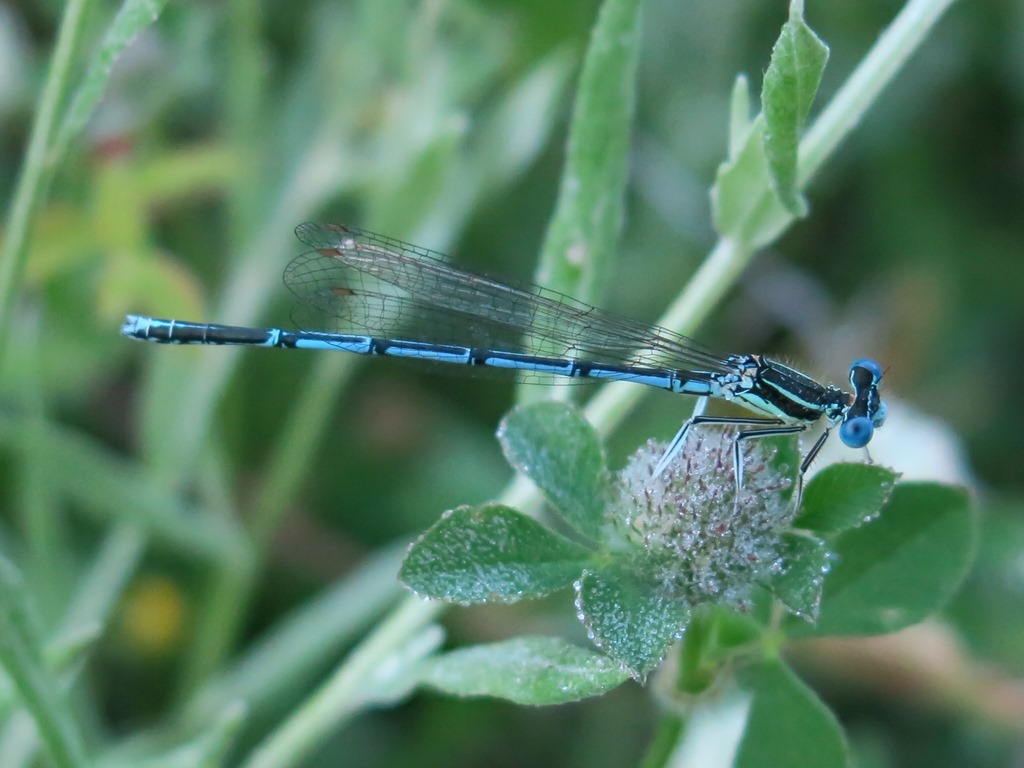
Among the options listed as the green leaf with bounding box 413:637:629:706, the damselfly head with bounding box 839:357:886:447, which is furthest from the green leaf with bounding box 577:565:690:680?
the damselfly head with bounding box 839:357:886:447

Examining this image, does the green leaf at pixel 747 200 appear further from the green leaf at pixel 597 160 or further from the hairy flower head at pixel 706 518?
the hairy flower head at pixel 706 518

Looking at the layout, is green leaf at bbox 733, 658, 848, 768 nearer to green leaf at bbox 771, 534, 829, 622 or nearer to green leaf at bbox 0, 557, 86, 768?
green leaf at bbox 771, 534, 829, 622

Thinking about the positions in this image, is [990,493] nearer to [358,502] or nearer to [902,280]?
[902,280]

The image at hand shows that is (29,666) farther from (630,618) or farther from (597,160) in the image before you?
(597,160)

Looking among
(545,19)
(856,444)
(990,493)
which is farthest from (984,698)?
(545,19)

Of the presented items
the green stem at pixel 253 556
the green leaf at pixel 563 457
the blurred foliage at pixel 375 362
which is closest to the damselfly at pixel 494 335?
the blurred foliage at pixel 375 362

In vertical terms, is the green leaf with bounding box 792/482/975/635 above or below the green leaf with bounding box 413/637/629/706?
above

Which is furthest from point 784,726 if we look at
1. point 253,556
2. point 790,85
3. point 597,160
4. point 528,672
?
point 253,556
